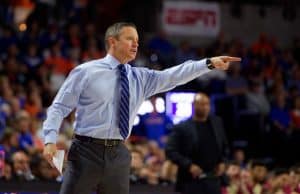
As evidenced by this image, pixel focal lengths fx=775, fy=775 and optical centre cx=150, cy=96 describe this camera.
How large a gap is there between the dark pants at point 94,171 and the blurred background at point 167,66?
7.35 feet

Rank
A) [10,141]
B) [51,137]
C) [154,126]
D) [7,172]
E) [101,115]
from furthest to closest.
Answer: [154,126], [10,141], [7,172], [101,115], [51,137]

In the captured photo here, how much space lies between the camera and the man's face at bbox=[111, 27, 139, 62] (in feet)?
17.2

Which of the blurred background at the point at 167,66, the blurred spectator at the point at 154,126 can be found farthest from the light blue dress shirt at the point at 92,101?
the blurred spectator at the point at 154,126

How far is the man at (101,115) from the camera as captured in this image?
16.6 ft

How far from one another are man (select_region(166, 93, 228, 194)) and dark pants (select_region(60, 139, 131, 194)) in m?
2.09

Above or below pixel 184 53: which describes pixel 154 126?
below

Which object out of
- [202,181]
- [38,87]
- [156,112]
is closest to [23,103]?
[38,87]

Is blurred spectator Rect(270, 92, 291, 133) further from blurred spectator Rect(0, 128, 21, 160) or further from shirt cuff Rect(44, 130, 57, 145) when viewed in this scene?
shirt cuff Rect(44, 130, 57, 145)

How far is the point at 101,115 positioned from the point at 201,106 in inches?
90.3

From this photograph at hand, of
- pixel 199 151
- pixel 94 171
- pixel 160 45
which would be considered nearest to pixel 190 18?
pixel 160 45

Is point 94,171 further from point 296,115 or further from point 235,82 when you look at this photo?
point 235,82

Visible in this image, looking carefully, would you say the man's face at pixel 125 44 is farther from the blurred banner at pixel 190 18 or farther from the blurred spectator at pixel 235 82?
the blurred banner at pixel 190 18

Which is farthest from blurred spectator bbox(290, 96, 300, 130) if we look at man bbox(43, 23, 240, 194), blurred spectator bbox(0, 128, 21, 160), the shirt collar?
the shirt collar

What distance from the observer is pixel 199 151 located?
7.23m
